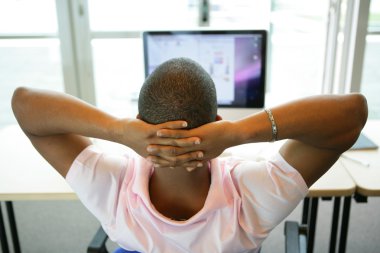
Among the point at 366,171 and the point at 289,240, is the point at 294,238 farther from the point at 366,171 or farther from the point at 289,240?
the point at 366,171

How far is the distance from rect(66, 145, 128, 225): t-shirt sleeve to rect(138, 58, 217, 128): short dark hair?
0.69ft

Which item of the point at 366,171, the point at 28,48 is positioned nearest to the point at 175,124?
the point at 366,171

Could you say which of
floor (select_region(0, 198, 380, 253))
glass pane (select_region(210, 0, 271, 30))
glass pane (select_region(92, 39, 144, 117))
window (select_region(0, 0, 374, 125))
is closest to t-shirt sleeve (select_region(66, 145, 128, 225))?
floor (select_region(0, 198, 380, 253))

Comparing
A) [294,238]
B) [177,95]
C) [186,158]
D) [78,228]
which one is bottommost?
[78,228]

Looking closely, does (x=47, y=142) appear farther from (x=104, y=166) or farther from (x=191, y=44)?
(x=191, y=44)

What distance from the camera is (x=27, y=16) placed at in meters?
3.47

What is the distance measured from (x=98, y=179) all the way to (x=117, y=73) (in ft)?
9.58

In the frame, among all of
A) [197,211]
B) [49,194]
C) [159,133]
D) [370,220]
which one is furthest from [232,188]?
[370,220]

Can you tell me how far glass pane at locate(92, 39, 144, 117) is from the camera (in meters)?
3.57

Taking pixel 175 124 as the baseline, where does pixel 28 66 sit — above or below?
below

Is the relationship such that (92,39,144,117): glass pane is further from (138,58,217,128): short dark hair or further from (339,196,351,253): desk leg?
(138,58,217,128): short dark hair

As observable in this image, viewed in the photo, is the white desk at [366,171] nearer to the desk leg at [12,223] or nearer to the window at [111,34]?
the desk leg at [12,223]

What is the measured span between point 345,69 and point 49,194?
290 centimetres

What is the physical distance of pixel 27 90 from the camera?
98 centimetres
